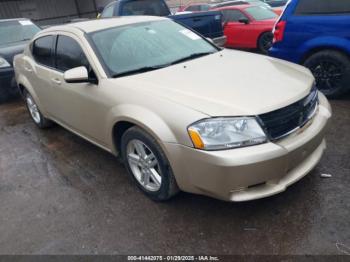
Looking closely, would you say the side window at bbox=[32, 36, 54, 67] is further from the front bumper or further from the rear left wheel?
the front bumper

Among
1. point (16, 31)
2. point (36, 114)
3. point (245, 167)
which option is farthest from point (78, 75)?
point (16, 31)

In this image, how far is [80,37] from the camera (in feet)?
11.1

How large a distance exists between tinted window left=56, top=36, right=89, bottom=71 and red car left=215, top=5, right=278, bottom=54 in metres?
6.02

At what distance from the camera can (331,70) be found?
15.2 feet

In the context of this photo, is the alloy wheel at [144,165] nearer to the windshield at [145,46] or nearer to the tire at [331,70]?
the windshield at [145,46]

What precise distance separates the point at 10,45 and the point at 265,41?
6.34 metres

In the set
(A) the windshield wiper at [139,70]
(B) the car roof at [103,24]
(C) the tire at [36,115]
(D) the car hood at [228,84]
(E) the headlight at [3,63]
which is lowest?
(C) the tire at [36,115]

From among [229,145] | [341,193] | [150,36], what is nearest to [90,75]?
[150,36]

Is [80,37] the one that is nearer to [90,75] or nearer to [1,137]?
[90,75]

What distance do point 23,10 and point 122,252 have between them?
2122 cm

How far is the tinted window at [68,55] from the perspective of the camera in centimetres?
339

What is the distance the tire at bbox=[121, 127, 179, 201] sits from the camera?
2.67 metres

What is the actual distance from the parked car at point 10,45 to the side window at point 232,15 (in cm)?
529

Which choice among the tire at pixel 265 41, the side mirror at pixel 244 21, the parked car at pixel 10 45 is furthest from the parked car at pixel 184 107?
the side mirror at pixel 244 21
